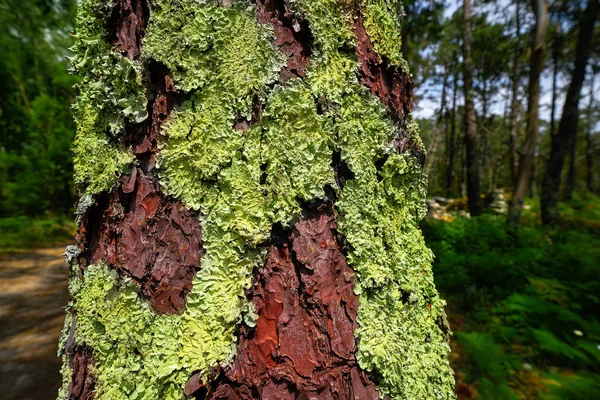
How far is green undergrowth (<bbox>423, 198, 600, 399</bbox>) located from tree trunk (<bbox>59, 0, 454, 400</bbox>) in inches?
89.5

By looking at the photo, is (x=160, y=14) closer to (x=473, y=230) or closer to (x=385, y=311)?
(x=385, y=311)

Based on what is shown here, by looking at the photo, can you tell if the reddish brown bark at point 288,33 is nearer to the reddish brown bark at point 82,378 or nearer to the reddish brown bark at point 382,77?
the reddish brown bark at point 382,77

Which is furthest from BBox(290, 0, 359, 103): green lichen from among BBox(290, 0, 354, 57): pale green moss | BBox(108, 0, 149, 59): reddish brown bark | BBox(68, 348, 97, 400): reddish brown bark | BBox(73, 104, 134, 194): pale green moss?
BBox(68, 348, 97, 400): reddish brown bark

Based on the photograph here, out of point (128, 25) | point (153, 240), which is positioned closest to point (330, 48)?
point (128, 25)

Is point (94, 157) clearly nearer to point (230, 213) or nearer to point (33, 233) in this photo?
point (230, 213)

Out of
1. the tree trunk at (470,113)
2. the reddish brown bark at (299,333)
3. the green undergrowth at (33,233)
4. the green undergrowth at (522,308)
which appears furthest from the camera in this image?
the tree trunk at (470,113)

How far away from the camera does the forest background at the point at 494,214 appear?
2648mm

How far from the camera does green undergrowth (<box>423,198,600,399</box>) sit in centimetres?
248

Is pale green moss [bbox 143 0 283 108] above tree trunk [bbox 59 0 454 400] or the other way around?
above

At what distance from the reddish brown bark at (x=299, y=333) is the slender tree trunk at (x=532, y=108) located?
5.66 m

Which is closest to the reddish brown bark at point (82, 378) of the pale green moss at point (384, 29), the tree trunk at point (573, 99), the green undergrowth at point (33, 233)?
the pale green moss at point (384, 29)

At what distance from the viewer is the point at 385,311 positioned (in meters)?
0.82

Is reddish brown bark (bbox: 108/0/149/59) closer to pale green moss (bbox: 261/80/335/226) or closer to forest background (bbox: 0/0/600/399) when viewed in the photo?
pale green moss (bbox: 261/80/335/226)

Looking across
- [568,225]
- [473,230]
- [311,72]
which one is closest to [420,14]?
[473,230]
